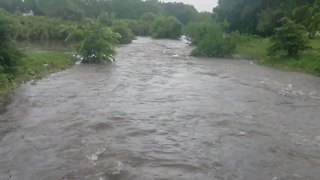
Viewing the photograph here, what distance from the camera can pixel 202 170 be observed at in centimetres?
923

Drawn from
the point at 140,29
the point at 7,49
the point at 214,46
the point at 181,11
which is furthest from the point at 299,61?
the point at 181,11

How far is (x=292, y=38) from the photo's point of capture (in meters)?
30.3

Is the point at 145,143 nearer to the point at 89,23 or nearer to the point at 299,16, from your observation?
the point at 89,23

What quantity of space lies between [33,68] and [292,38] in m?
17.8

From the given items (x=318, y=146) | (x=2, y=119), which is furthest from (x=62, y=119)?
(x=318, y=146)

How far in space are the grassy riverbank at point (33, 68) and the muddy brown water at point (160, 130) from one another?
2.09 ft

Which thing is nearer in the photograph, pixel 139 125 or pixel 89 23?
pixel 139 125

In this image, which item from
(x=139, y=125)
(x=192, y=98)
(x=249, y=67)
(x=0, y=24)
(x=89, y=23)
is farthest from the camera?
(x=89, y=23)

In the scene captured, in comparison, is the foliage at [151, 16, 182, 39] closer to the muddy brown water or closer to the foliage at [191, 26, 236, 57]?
the foliage at [191, 26, 236, 57]

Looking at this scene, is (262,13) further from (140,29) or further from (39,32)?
(140,29)

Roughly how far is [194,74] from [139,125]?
497 inches

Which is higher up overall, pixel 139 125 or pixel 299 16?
pixel 299 16

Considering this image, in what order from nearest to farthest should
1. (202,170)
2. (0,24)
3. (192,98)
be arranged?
1. (202,170)
2. (192,98)
3. (0,24)

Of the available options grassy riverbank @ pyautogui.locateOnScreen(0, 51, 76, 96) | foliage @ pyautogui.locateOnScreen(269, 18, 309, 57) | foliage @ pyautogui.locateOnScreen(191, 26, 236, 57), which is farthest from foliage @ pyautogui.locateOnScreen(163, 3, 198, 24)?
grassy riverbank @ pyautogui.locateOnScreen(0, 51, 76, 96)
